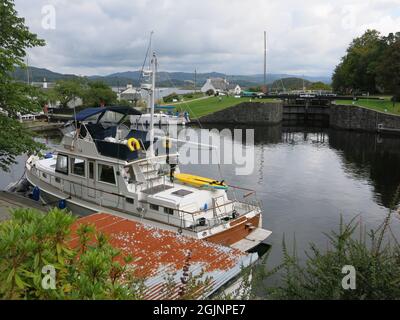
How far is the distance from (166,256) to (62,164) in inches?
410

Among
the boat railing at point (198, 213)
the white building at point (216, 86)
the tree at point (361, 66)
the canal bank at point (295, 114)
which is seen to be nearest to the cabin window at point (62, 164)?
the boat railing at point (198, 213)

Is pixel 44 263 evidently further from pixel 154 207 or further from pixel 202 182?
pixel 202 182

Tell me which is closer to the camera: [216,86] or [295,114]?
[295,114]

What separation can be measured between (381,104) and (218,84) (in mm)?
84006

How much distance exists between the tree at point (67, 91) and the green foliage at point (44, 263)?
6744 centimetres

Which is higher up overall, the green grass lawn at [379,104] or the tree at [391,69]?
the tree at [391,69]

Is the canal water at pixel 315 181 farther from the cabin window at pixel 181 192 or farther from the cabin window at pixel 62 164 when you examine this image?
the cabin window at pixel 62 164

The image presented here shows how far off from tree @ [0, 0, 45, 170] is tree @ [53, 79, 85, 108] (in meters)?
56.2

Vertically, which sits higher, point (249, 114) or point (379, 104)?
point (379, 104)

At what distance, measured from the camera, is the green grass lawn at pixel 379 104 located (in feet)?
175

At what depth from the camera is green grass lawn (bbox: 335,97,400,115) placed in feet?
175

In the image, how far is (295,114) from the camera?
2657 inches

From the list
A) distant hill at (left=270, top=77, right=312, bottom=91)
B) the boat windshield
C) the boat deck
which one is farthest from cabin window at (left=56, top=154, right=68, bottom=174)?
distant hill at (left=270, top=77, right=312, bottom=91)

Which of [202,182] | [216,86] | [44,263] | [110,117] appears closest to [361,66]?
[110,117]
